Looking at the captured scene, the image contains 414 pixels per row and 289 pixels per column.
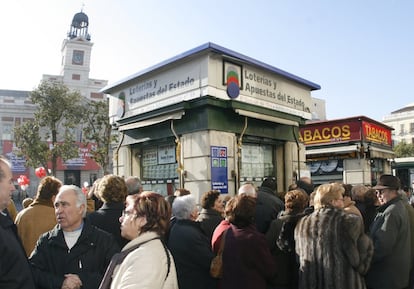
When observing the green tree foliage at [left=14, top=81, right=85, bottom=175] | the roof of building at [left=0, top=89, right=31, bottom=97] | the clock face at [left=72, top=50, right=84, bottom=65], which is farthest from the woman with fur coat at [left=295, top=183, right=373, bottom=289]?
the clock face at [left=72, top=50, right=84, bottom=65]

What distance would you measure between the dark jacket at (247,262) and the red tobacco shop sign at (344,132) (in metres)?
11.5

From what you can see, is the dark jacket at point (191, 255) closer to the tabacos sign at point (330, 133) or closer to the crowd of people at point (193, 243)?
the crowd of people at point (193, 243)

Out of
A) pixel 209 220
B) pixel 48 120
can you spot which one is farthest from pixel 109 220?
pixel 48 120

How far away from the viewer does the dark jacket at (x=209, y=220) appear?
4555 mm

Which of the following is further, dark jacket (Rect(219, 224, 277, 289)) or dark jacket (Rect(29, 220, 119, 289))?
dark jacket (Rect(219, 224, 277, 289))

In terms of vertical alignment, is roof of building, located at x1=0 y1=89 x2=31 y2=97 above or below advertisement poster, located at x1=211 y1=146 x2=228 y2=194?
above

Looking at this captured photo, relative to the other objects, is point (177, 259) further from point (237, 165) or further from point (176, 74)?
point (176, 74)

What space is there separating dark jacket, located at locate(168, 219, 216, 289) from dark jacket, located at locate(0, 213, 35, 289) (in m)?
1.62

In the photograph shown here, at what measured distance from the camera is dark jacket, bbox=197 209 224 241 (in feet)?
14.9

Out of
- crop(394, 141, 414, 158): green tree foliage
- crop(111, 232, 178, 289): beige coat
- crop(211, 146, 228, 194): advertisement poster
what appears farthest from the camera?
crop(394, 141, 414, 158): green tree foliage

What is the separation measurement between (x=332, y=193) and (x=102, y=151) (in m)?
21.4

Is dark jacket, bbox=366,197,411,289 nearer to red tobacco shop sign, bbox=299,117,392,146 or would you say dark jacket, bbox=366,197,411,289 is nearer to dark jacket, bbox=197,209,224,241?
dark jacket, bbox=197,209,224,241

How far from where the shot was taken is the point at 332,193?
3.56m

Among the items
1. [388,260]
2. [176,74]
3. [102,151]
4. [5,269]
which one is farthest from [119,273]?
[102,151]
